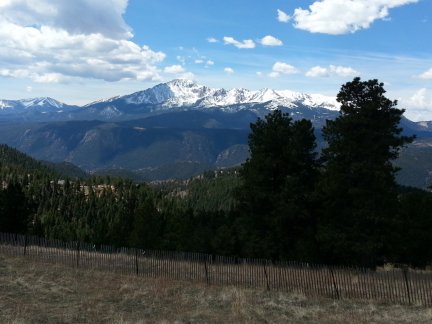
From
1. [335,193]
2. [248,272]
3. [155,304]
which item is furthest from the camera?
[335,193]

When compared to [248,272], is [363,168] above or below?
above

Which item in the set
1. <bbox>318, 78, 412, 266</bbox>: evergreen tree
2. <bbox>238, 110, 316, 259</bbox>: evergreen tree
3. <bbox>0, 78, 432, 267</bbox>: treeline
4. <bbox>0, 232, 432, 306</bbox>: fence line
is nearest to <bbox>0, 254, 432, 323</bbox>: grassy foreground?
<bbox>0, 232, 432, 306</bbox>: fence line

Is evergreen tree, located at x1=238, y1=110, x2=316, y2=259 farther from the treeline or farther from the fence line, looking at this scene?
the fence line

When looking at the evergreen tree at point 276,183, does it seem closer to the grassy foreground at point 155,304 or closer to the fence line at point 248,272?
the fence line at point 248,272

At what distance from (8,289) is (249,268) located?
45.8ft

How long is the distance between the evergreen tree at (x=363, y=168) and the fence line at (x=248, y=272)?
3801 mm

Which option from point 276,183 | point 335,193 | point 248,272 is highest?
point 276,183

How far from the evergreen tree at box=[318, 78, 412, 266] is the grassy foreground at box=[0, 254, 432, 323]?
29.6 feet

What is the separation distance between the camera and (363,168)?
30.3 m

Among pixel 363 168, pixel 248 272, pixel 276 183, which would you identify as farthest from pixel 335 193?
pixel 248 272

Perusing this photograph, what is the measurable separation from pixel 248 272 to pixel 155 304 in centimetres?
724

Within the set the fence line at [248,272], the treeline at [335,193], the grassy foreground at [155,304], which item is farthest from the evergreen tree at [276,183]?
the grassy foreground at [155,304]

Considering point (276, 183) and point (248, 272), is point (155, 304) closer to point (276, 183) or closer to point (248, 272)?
point (248, 272)

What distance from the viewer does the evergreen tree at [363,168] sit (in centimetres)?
3084
